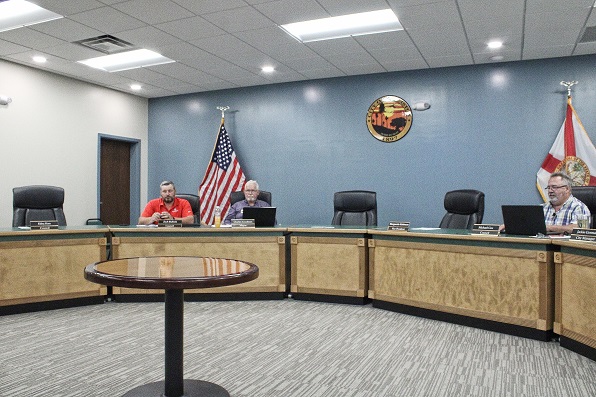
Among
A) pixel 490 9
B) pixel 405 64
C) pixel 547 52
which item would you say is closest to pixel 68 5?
pixel 490 9

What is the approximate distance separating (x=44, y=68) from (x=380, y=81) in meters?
4.54

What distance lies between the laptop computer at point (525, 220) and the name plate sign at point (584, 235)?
27 centimetres

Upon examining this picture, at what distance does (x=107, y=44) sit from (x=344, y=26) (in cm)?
264

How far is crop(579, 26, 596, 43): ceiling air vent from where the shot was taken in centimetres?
480

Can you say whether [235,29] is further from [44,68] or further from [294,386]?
[294,386]

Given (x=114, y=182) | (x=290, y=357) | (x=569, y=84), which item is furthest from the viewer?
(x=114, y=182)

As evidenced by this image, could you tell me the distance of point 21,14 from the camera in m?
4.64

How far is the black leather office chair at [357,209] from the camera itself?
5.18 m

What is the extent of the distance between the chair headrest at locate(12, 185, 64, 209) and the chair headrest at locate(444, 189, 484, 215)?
13.2 feet

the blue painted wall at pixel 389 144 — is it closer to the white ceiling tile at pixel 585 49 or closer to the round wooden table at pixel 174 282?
the white ceiling tile at pixel 585 49

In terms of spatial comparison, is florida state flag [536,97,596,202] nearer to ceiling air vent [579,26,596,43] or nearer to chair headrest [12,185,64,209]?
ceiling air vent [579,26,596,43]

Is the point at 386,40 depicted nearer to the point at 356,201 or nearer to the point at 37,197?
the point at 356,201

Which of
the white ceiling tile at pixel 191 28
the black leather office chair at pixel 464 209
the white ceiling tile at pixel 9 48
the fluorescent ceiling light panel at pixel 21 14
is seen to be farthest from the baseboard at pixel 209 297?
the white ceiling tile at pixel 9 48

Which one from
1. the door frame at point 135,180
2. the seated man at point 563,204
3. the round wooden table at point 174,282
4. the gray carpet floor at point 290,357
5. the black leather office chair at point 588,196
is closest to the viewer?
the round wooden table at point 174,282
